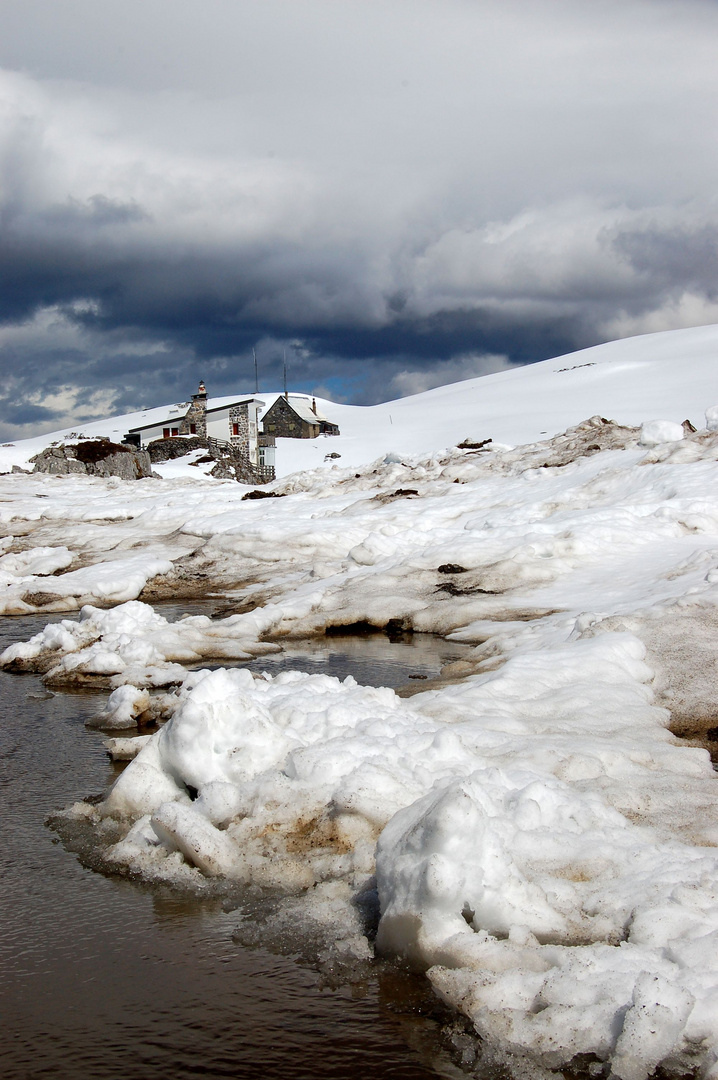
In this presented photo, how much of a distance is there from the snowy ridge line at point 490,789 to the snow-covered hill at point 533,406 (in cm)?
3185

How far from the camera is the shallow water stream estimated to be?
3.87 metres

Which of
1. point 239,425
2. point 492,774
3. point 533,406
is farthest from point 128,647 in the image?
point 533,406

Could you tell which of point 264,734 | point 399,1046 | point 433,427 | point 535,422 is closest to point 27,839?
point 264,734

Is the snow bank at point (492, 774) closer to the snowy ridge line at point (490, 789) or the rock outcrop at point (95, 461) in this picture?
the snowy ridge line at point (490, 789)

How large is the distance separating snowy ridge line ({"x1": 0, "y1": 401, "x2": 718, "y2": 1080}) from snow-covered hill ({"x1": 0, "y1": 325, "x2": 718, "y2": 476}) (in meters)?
31.9

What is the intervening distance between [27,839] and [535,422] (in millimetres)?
47809

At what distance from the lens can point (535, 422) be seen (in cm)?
5144

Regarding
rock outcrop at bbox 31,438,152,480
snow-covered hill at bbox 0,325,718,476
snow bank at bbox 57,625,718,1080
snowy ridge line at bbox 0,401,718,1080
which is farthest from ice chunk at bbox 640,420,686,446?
rock outcrop at bbox 31,438,152,480

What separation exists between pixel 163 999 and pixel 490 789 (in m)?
2.32

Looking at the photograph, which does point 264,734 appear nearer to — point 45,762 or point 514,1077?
point 45,762

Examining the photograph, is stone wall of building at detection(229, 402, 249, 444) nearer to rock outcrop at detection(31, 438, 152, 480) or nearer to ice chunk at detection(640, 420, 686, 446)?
rock outcrop at detection(31, 438, 152, 480)

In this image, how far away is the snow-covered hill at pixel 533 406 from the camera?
49844 mm

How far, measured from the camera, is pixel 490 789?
5645mm

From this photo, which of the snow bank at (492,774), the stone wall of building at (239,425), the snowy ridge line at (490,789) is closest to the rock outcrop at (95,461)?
the stone wall of building at (239,425)
